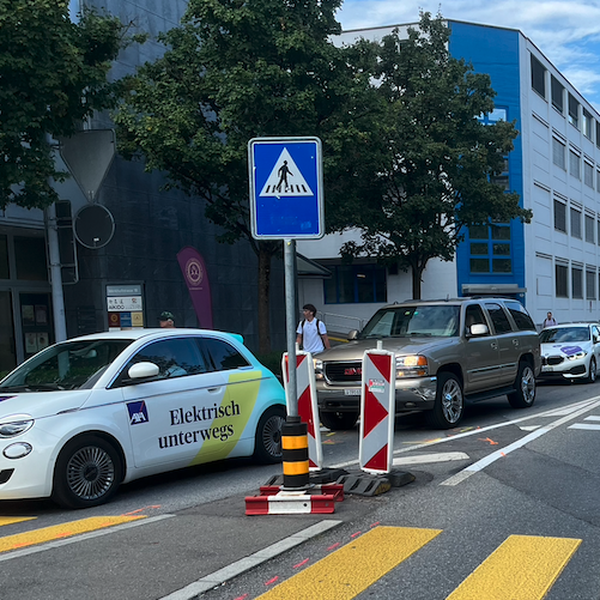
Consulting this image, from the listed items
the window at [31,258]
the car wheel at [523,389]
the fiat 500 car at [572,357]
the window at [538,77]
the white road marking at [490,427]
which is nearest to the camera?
the white road marking at [490,427]

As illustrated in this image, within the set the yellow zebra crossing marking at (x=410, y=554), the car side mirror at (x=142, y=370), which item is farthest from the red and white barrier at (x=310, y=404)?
the yellow zebra crossing marking at (x=410, y=554)

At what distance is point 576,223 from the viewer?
53688 mm

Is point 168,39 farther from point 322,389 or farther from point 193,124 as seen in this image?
point 322,389

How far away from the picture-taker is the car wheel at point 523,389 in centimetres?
1359

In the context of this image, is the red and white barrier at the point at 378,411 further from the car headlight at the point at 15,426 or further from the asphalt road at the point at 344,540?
the car headlight at the point at 15,426

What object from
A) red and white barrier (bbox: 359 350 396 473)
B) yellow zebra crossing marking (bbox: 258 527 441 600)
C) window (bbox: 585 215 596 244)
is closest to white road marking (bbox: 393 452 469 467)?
red and white barrier (bbox: 359 350 396 473)

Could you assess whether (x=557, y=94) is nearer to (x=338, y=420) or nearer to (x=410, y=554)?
(x=338, y=420)

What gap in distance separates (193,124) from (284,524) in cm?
1281

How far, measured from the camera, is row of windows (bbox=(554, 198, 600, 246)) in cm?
4938

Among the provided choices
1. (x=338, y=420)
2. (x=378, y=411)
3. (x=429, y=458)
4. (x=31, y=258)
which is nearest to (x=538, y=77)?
(x=31, y=258)

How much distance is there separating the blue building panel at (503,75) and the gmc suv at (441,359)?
2738 cm

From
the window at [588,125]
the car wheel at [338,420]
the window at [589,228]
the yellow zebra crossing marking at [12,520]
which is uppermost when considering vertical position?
the window at [588,125]

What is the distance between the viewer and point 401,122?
24.2 m

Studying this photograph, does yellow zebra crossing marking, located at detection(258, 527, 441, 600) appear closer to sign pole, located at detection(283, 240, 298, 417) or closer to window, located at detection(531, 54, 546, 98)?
sign pole, located at detection(283, 240, 298, 417)
